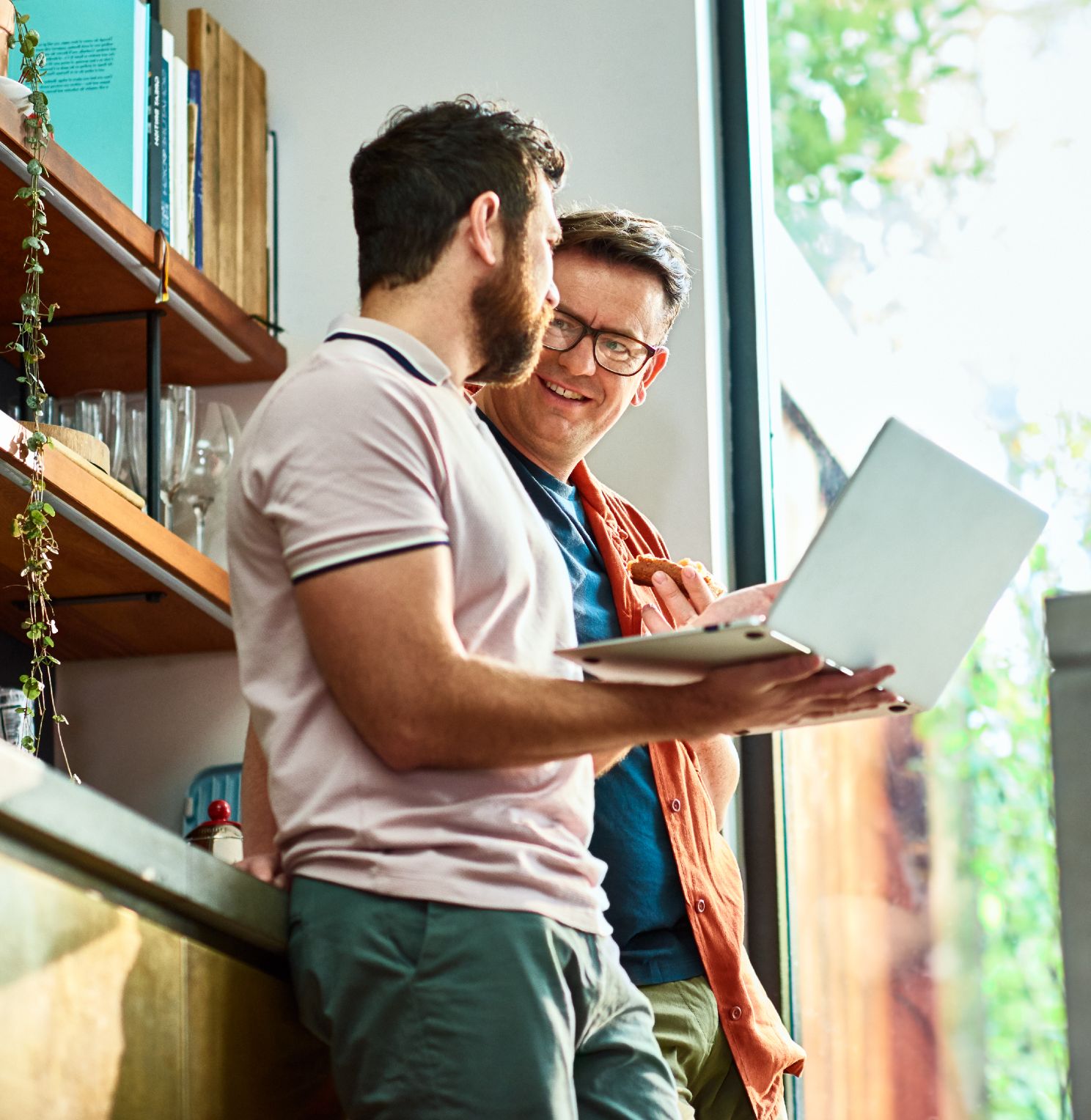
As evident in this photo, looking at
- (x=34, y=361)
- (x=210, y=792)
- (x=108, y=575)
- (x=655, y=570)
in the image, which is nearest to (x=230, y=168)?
(x=34, y=361)

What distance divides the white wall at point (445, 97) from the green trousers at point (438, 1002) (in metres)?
1.18

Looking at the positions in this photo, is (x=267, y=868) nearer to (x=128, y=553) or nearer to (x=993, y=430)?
(x=128, y=553)

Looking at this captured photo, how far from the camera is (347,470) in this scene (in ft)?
3.48

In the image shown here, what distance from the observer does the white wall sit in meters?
2.21

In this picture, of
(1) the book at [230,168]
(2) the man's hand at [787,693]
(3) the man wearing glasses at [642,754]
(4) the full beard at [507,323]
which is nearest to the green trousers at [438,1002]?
(2) the man's hand at [787,693]

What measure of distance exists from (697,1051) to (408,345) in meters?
0.79

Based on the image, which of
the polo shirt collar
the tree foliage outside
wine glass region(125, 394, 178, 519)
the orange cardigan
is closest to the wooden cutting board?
wine glass region(125, 394, 178, 519)

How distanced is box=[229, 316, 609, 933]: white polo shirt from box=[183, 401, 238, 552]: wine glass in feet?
3.50

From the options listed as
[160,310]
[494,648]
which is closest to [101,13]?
[160,310]

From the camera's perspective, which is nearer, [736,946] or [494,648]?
[494,648]

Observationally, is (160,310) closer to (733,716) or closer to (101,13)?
(101,13)

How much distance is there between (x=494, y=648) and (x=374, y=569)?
13 centimetres

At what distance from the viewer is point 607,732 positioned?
1065mm

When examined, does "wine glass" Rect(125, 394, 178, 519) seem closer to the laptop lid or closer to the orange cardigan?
the orange cardigan
